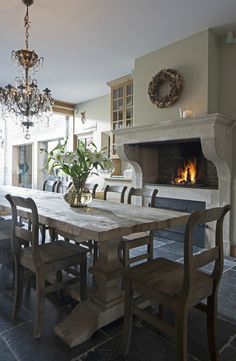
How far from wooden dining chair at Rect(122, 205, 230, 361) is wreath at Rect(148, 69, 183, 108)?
2718mm

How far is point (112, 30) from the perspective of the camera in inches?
137

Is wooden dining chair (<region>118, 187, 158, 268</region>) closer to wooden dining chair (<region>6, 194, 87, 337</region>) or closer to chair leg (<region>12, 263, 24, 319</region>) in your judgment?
wooden dining chair (<region>6, 194, 87, 337</region>)

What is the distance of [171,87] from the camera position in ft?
12.5

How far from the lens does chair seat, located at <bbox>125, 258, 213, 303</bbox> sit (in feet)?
4.52

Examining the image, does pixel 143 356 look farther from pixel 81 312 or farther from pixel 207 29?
pixel 207 29

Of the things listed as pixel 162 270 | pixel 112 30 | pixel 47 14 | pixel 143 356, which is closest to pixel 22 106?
pixel 47 14

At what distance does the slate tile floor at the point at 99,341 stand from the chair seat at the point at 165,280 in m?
0.44

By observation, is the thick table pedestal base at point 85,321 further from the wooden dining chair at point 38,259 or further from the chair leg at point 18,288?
the chair leg at point 18,288

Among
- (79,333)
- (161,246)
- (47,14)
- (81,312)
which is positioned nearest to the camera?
(79,333)

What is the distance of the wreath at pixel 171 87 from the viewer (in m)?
3.74

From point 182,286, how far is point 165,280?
165 mm

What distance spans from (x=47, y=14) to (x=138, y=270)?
3086 mm

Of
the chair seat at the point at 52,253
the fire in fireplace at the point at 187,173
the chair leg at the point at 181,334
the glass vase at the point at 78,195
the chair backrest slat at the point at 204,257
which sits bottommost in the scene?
the chair leg at the point at 181,334

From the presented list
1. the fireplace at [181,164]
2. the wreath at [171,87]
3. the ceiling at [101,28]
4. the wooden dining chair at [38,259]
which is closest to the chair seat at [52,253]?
the wooden dining chair at [38,259]
